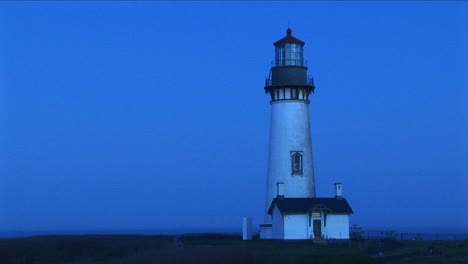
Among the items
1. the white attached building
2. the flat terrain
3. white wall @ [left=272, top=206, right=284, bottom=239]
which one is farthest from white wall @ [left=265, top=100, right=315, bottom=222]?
the flat terrain

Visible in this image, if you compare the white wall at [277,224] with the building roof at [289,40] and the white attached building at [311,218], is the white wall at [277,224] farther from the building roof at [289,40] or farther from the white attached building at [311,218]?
the building roof at [289,40]

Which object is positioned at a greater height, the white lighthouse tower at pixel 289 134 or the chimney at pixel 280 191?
the white lighthouse tower at pixel 289 134

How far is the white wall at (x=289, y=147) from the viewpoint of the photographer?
5395 centimetres

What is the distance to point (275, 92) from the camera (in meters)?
54.7

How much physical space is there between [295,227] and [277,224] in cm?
143

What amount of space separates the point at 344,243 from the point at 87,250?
13.1 m

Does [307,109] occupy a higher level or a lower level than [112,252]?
higher

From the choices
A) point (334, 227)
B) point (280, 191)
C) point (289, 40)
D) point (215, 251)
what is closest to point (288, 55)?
point (289, 40)

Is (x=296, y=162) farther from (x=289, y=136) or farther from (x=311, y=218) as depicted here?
(x=311, y=218)

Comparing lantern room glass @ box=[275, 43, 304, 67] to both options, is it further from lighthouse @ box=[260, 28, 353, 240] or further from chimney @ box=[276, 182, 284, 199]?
chimney @ box=[276, 182, 284, 199]

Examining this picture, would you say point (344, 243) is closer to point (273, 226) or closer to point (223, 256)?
point (273, 226)

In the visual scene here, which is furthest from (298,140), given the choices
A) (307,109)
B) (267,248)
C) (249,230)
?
(267,248)

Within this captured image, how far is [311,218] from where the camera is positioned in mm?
51562

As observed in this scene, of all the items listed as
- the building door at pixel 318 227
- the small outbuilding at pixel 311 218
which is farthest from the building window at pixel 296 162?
the building door at pixel 318 227
